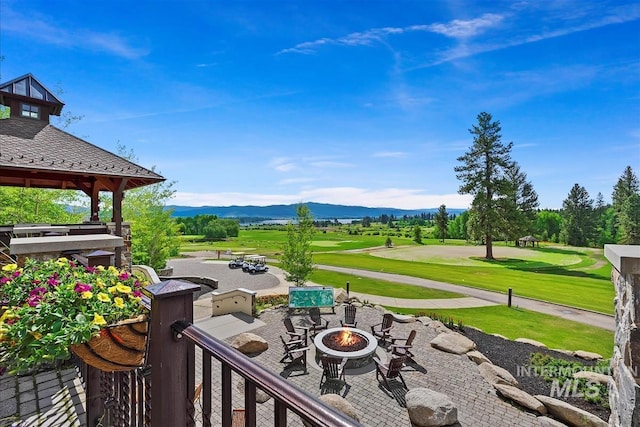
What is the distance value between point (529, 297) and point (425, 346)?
42.4 feet

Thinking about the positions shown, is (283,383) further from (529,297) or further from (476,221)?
(476,221)

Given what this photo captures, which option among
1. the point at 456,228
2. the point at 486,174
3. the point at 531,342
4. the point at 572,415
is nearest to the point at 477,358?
the point at 572,415

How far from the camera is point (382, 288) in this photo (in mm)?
21297

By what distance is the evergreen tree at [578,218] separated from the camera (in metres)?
48.7

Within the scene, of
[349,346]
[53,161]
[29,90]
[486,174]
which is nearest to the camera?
[53,161]

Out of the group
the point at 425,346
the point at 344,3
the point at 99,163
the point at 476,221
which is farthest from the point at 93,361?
the point at 476,221

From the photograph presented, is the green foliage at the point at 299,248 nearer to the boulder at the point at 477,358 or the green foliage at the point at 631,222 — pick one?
the boulder at the point at 477,358

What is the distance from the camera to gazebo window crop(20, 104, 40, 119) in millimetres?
10711

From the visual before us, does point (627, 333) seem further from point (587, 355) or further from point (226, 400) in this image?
point (587, 355)

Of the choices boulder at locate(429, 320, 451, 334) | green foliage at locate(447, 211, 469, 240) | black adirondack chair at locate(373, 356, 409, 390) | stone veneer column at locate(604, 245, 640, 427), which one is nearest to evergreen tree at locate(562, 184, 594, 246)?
green foliage at locate(447, 211, 469, 240)

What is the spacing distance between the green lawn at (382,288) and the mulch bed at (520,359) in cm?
656

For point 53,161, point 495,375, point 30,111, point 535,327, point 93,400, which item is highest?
point 30,111

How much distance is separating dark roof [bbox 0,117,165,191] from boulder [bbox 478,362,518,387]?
1172 centimetres

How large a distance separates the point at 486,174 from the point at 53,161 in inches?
1458
